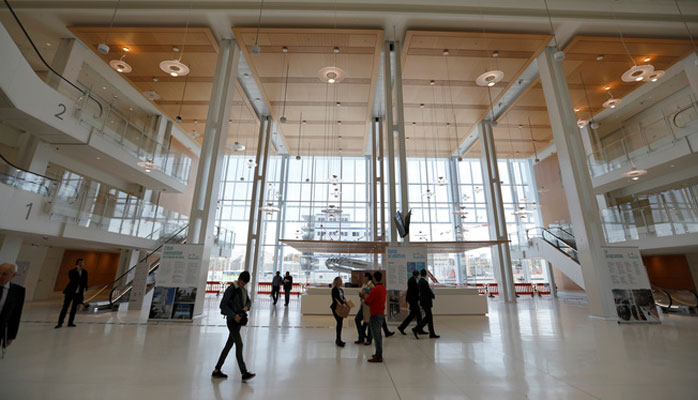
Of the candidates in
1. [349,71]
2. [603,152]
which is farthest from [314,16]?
[603,152]

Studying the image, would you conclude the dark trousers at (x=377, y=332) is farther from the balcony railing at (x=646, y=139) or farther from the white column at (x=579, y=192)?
the balcony railing at (x=646, y=139)

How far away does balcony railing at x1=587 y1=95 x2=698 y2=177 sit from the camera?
9.81 meters

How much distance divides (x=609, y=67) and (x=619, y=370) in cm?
1305

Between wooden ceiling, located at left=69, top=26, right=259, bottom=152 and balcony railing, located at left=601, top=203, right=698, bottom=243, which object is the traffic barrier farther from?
wooden ceiling, located at left=69, top=26, right=259, bottom=152

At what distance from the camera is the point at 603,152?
40.7 ft

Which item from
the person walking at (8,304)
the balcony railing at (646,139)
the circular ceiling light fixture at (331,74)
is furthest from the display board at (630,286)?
the person walking at (8,304)

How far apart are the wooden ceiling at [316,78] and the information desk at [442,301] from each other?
28.2ft

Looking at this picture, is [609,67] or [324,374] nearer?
[324,374]

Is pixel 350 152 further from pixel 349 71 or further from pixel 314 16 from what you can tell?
pixel 314 16

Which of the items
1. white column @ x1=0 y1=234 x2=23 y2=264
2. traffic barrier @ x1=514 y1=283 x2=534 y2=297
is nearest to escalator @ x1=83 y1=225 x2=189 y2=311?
white column @ x1=0 y1=234 x2=23 y2=264

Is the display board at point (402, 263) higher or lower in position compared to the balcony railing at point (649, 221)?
lower

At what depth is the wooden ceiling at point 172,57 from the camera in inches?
398

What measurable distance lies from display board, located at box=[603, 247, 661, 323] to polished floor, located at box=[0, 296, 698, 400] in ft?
2.29

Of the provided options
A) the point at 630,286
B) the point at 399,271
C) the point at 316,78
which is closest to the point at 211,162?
the point at 316,78
